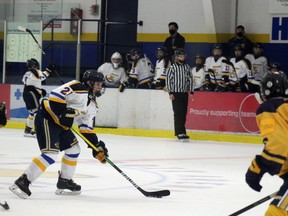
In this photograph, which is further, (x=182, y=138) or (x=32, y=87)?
(x=32, y=87)

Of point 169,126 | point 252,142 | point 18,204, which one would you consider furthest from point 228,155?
point 18,204

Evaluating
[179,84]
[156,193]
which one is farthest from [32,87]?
[156,193]

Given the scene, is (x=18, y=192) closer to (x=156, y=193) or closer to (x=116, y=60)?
(x=156, y=193)

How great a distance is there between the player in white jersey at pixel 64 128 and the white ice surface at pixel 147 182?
0.15 metres

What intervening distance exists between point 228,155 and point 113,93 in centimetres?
484

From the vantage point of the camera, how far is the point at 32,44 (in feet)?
59.2

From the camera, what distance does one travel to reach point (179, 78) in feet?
51.7

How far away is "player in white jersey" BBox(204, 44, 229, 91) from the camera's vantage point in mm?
16734

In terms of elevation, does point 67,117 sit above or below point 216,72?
above

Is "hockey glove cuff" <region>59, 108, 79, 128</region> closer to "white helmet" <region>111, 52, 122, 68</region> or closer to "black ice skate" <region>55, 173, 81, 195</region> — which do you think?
"black ice skate" <region>55, 173, 81, 195</region>

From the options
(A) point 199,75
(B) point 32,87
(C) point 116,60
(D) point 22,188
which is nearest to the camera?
(D) point 22,188

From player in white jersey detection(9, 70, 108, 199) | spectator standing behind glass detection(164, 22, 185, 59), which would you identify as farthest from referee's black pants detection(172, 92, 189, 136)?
player in white jersey detection(9, 70, 108, 199)

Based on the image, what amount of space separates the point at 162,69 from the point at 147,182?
8.31 metres

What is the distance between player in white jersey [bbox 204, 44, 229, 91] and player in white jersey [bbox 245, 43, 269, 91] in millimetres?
568
